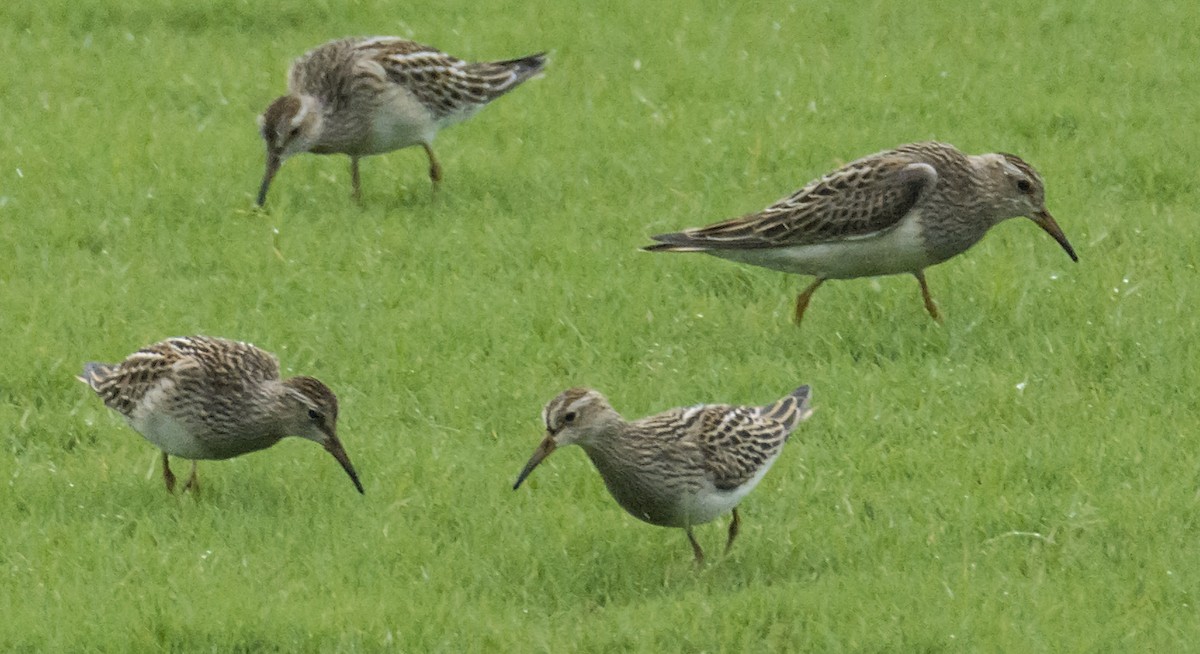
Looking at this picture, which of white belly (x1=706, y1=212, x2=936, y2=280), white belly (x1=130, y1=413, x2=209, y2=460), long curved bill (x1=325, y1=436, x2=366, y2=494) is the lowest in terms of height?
white belly (x1=706, y1=212, x2=936, y2=280)

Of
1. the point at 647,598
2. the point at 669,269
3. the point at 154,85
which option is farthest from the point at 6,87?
the point at 647,598

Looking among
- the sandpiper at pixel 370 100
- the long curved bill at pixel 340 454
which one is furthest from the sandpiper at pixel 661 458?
the sandpiper at pixel 370 100

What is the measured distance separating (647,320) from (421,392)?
5.57 ft

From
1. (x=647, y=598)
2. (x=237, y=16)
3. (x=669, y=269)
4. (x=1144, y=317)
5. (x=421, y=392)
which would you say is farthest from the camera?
(x=237, y=16)

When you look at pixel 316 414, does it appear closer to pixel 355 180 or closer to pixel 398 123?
pixel 355 180

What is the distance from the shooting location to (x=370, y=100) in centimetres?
1429

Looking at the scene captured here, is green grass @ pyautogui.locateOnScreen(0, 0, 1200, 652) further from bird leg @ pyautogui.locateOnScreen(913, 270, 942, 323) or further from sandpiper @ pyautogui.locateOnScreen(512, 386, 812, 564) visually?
sandpiper @ pyautogui.locateOnScreen(512, 386, 812, 564)

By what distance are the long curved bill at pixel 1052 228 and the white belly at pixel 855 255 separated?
0.84 meters

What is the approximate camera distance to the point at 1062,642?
788 cm

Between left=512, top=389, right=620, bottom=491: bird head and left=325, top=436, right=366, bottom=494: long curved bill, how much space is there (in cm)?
104

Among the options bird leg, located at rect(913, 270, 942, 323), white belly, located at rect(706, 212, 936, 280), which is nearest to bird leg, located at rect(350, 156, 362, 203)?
white belly, located at rect(706, 212, 936, 280)

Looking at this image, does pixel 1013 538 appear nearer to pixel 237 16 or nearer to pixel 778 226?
pixel 778 226

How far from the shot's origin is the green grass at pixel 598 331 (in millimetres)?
8289

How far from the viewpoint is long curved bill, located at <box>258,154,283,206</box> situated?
13531 millimetres
